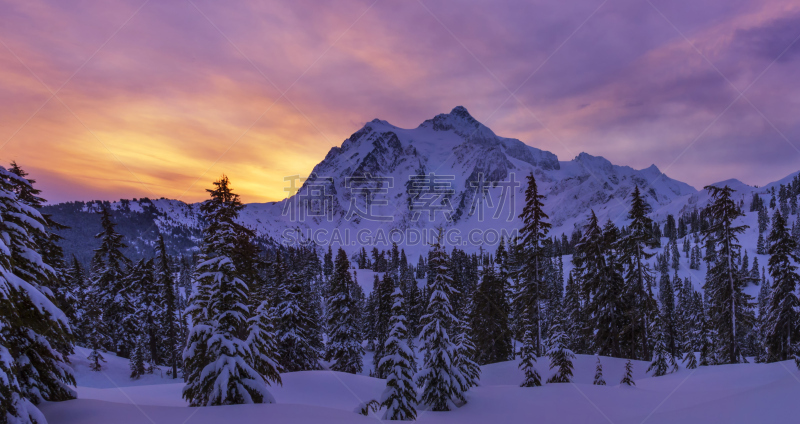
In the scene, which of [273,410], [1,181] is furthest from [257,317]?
[1,181]

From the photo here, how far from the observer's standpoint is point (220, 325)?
12633 mm

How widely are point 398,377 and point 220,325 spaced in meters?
6.85

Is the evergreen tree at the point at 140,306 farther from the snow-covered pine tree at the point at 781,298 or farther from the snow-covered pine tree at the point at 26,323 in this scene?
the snow-covered pine tree at the point at 781,298

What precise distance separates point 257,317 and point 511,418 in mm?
13696

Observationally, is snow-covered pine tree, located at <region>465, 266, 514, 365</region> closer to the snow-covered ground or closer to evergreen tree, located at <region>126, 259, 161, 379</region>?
the snow-covered ground

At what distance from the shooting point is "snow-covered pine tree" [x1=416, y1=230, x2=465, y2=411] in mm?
13820

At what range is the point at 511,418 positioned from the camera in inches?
485

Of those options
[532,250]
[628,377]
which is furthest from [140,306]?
[628,377]

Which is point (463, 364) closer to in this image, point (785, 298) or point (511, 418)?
point (511, 418)

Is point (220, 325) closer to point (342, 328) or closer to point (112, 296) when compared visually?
point (342, 328)

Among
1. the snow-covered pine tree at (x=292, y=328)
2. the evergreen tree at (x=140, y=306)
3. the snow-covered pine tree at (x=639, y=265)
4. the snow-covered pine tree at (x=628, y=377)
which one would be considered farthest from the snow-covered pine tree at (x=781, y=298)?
the evergreen tree at (x=140, y=306)

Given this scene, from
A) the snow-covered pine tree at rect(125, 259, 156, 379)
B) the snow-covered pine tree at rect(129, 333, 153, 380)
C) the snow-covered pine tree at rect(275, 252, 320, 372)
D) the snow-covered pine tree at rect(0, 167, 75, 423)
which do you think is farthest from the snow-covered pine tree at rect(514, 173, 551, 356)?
the snow-covered pine tree at rect(125, 259, 156, 379)

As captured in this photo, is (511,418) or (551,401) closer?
(511,418)

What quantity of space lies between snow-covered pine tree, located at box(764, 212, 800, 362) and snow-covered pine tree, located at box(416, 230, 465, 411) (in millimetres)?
25636
